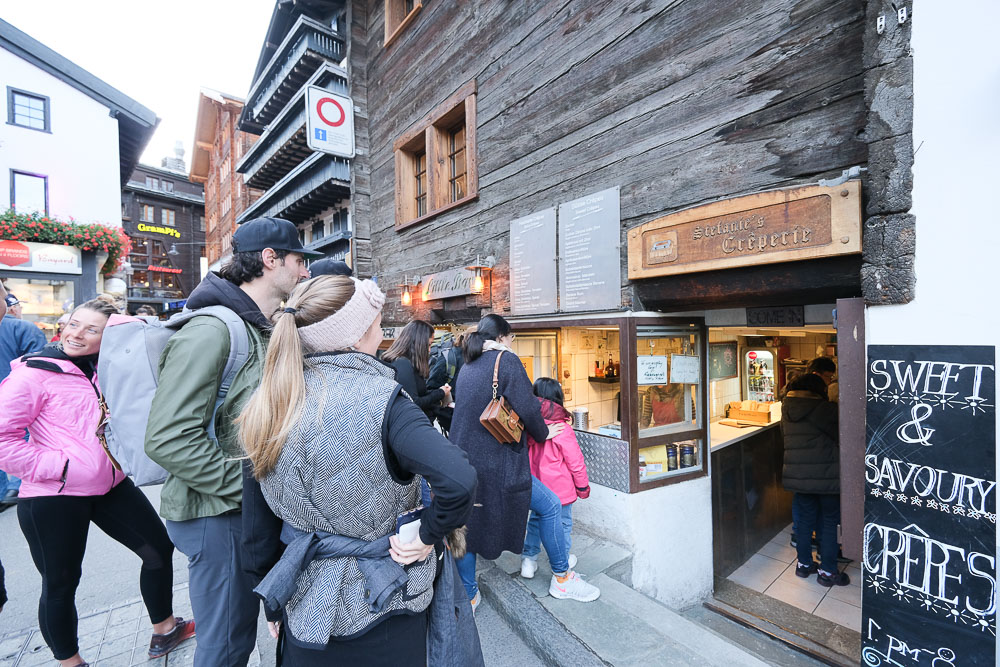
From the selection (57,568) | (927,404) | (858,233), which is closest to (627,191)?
(858,233)

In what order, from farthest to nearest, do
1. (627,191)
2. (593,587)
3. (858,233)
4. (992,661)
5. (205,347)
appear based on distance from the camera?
(627,191) → (593,587) → (858,233) → (992,661) → (205,347)

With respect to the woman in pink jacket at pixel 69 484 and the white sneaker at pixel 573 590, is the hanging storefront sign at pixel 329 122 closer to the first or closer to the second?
the woman in pink jacket at pixel 69 484

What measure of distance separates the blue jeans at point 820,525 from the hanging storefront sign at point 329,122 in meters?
8.86

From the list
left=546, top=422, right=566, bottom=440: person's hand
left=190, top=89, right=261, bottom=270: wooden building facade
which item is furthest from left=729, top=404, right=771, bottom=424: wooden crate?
left=190, top=89, right=261, bottom=270: wooden building facade

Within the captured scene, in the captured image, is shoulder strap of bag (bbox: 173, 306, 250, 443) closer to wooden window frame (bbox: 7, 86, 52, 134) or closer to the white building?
the white building

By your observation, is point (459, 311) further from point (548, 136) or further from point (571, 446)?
point (571, 446)

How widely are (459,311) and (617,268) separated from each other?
2850 millimetres

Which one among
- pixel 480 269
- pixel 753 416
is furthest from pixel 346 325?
pixel 753 416

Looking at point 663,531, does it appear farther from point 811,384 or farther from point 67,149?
point 67,149

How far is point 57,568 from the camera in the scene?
2.45 meters

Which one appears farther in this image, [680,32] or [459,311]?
[459,311]

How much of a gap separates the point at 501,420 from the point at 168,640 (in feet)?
8.25

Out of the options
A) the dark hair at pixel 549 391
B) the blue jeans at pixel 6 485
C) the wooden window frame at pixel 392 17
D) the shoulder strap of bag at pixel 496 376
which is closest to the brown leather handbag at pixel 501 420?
the shoulder strap of bag at pixel 496 376

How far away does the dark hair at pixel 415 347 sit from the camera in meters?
4.12
